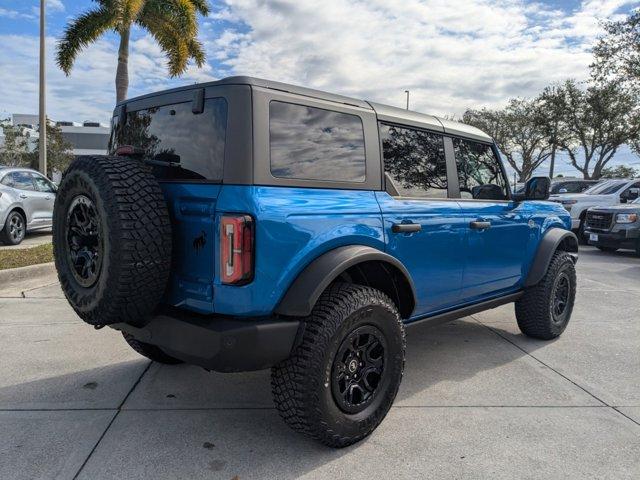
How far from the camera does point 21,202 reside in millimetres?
9930

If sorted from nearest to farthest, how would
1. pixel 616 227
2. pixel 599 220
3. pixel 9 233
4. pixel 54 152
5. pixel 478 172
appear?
1. pixel 478 172
2. pixel 9 233
3. pixel 616 227
4. pixel 599 220
5. pixel 54 152

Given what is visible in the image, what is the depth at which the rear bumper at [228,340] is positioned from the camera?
94.0 inches

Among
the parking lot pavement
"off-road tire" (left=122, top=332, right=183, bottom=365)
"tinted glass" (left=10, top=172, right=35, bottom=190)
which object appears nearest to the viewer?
the parking lot pavement

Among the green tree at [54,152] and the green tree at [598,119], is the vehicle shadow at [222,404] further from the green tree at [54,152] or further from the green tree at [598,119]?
the green tree at [54,152]

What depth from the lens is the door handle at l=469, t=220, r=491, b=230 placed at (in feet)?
12.2

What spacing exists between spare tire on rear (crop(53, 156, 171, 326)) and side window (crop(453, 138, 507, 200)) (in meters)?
2.35

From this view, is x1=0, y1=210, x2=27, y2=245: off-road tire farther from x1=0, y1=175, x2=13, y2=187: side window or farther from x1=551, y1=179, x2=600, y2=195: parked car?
x1=551, y1=179, x2=600, y2=195: parked car

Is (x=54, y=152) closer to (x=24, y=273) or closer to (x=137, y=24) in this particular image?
(x=137, y=24)

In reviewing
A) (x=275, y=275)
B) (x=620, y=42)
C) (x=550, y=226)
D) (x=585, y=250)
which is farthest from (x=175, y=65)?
(x=620, y=42)

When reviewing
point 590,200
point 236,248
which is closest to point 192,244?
point 236,248

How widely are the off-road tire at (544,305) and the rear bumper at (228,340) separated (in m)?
2.92

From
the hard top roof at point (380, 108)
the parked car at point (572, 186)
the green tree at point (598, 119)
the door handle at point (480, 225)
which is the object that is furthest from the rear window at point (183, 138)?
the green tree at point (598, 119)

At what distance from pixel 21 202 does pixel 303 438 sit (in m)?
9.30

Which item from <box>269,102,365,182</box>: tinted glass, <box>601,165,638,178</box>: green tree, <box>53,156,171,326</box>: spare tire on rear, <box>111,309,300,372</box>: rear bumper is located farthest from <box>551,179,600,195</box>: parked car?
<box>601,165,638,178</box>: green tree
